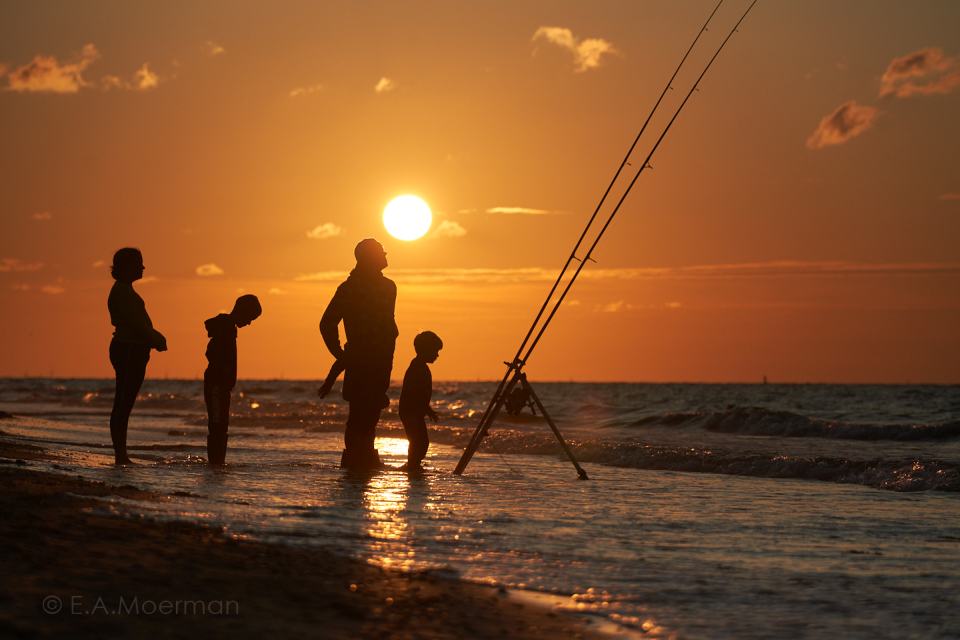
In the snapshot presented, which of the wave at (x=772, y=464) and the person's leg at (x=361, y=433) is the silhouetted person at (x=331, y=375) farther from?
the wave at (x=772, y=464)

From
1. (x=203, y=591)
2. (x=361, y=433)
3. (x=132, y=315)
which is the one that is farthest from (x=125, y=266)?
(x=203, y=591)

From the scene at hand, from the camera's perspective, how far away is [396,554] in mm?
4930

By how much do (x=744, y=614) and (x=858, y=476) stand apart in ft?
27.1

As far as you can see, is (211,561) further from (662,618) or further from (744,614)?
(744,614)

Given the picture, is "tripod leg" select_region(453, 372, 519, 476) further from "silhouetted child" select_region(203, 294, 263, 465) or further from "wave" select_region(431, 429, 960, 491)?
"wave" select_region(431, 429, 960, 491)

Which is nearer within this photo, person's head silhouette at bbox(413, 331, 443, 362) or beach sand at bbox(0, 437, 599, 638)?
beach sand at bbox(0, 437, 599, 638)

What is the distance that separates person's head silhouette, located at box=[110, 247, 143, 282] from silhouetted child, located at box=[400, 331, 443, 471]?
8.58 feet

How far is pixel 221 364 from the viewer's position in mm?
9117

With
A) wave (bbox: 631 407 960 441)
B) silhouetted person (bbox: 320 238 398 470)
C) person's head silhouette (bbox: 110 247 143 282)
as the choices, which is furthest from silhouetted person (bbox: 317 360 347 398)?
wave (bbox: 631 407 960 441)

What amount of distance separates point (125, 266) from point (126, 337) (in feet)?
1.92

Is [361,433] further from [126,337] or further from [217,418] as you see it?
[126,337]

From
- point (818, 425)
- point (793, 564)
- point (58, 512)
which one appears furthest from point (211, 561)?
point (818, 425)

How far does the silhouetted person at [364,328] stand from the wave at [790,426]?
19.0 m

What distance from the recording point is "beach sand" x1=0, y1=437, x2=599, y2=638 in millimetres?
3215
